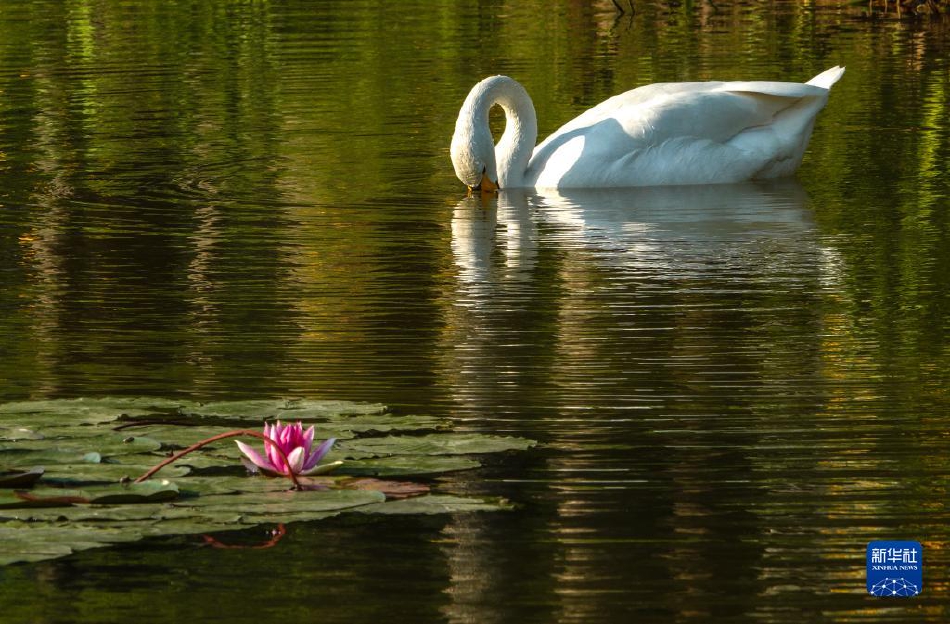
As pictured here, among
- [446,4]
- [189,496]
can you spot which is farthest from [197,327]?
[446,4]

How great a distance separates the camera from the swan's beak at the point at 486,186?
37.9ft

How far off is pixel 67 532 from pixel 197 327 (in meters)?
2.98

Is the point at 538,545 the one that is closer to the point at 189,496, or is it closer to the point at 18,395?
the point at 189,496

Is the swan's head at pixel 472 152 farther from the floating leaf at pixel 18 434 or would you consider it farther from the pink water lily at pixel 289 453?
the pink water lily at pixel 289 453

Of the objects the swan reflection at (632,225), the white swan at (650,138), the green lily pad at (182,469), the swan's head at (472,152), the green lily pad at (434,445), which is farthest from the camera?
the white swan at (650,138)

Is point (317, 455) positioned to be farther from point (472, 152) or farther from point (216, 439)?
point (472, 152)

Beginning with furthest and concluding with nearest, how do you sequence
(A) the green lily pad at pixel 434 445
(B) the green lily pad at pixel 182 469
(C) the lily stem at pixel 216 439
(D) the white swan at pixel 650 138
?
(D) the white swan at pixel 650 138
(A) the green lily pad at pixel 434 445
(C) the lily stem at pixel 216 439
(B) the green lily pad at pixel 182 469

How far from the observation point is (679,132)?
11.6 meters

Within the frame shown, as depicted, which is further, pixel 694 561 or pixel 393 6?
pixel 393 6

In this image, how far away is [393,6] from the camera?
2489cm

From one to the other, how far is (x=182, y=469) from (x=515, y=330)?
8.17ft

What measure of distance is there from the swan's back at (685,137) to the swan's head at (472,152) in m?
0.43

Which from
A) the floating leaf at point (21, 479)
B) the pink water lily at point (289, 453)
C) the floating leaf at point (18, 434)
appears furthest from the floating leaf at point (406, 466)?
the floating leaf at point (18, 434)

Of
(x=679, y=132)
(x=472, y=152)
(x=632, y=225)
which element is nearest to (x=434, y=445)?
(x=632, y=225)
